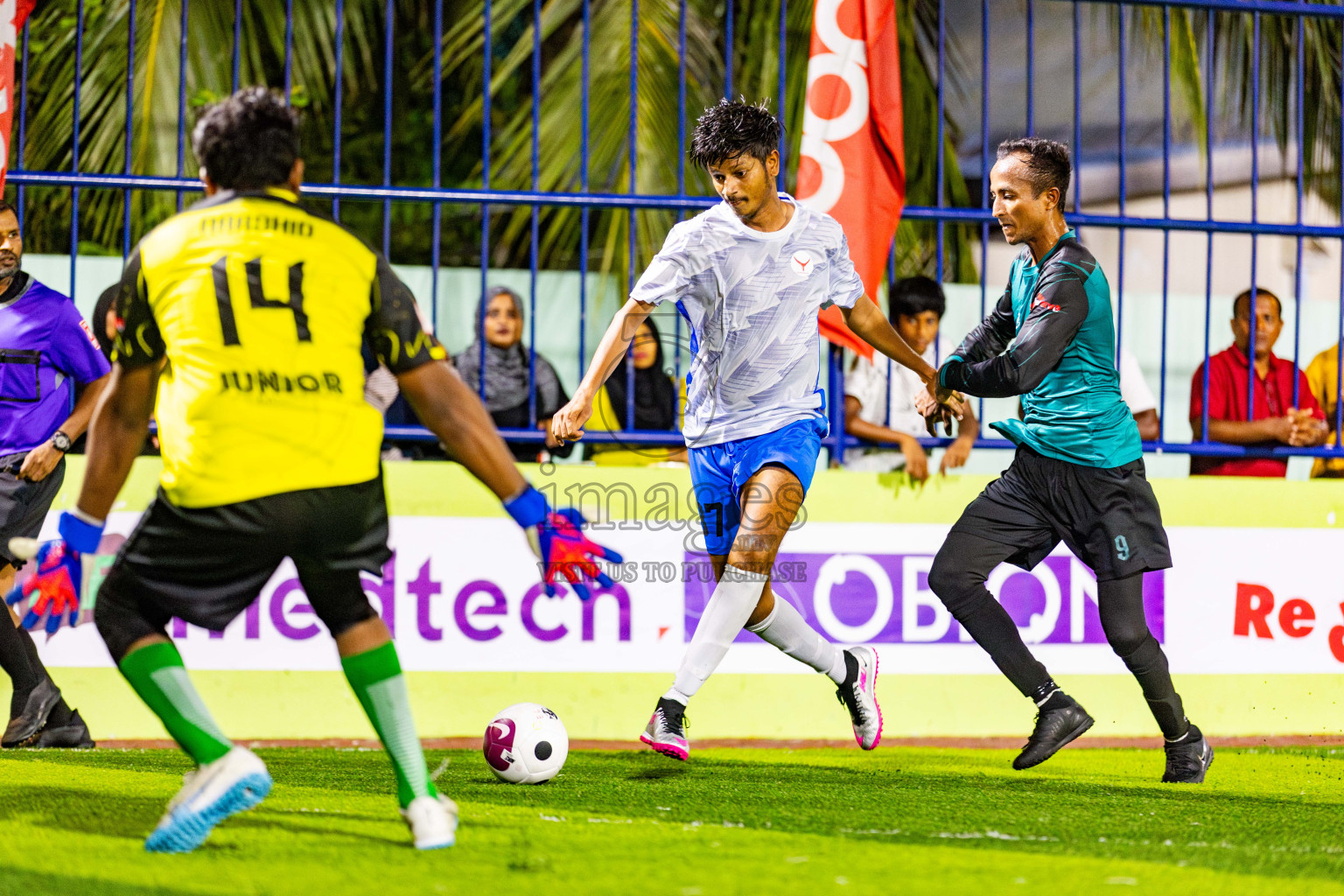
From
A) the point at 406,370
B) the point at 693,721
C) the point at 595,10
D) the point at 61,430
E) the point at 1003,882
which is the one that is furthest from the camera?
the point at 595,10

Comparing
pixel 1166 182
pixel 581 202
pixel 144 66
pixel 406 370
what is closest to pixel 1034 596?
pixel 1166 182

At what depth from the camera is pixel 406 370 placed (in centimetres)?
324

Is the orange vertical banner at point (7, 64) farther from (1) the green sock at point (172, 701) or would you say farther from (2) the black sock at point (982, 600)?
(2) the black sock at point (982, 600)

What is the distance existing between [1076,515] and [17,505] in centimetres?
415

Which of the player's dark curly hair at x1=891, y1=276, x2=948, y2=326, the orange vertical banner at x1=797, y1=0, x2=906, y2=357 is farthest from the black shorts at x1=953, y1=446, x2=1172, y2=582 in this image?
the player's dark curly hair at x1=891, y1=276, x2=948, y2=326

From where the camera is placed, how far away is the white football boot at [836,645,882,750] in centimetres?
524

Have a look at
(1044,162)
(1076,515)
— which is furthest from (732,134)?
(1076,515)

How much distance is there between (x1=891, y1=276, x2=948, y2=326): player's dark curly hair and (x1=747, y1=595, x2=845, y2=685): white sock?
215 centimetres

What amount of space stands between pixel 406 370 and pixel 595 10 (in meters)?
8.31

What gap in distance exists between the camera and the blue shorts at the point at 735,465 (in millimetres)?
4781

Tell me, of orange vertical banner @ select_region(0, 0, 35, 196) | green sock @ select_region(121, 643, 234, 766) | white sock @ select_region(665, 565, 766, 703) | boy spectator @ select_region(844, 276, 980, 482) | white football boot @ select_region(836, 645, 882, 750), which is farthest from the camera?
boy spectator @ select_region(844, 276, 980, 482)

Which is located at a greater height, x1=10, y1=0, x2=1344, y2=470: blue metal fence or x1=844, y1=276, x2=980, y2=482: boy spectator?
x1=10, y1=0, x2=1344, y2=470: blue metal fence

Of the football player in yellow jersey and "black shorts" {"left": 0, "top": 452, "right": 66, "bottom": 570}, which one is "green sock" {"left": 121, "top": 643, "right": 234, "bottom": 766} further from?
"black shorts" {"left": 0, "top": 452, "right": 66, "bottom": 570}

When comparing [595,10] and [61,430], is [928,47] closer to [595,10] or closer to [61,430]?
[595,10]
